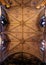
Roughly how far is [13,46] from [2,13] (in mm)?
2523

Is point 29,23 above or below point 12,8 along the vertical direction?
below

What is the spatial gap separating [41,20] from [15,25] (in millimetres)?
1890

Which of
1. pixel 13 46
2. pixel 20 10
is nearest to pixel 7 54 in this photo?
pixel 13 46

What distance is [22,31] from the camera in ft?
51.7

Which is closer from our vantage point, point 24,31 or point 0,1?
point 0,1

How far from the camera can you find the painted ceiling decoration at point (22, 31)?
14.9 metres

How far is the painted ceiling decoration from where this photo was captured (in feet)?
49.0

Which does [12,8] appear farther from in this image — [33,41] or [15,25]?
[33,41]

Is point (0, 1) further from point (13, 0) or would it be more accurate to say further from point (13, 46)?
point (13, 46)

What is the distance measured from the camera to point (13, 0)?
15.1 meters

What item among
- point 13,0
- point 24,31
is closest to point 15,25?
point 24,31

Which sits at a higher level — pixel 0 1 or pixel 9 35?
pixel 0 1

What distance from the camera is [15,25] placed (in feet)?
51.0

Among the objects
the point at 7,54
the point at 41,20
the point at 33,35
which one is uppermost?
the point at 41,20
